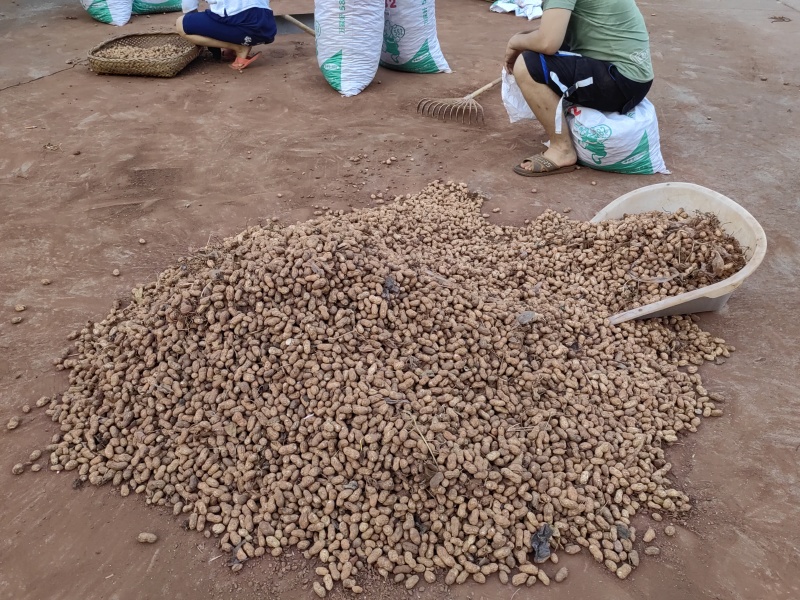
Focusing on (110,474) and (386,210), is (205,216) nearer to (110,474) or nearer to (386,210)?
(386,210)

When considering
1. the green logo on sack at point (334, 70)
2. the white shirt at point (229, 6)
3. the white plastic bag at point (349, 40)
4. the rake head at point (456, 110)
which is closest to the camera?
the rake head at point (456, 110)

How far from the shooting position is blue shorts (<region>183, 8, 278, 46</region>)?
207 inches

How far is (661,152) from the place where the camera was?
4020 millimetres

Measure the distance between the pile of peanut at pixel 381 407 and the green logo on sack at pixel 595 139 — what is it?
1.26 m

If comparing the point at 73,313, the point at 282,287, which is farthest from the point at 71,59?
the point at 282,287

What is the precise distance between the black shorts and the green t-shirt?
0.19 ft

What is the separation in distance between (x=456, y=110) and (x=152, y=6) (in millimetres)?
4815

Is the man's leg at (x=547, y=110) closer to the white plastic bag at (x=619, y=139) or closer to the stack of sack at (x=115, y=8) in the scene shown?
the white plastic bag at (x=619, y=139)

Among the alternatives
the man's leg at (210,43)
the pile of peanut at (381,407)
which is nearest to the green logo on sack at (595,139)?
the pile of peanut at (381,407)

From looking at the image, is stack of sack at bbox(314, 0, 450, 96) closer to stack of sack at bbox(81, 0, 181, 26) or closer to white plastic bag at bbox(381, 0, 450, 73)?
white plastic bag at bbox(381, 0, 450, 73)

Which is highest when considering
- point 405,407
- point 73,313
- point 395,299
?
point 395,299

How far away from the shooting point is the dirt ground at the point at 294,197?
1.70m

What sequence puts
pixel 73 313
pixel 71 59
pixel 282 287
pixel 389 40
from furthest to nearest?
pixel 71 59 → pixel 389 40 → pixel 73 313 → pixel 282 287

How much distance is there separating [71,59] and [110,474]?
17.1 feet
